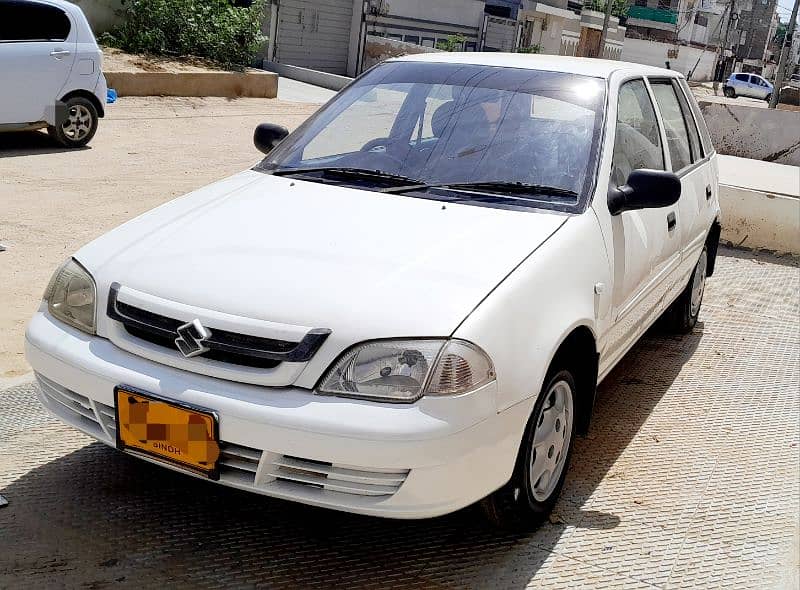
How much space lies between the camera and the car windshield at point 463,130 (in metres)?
3.82

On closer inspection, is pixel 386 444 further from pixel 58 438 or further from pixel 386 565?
pixel 58 438

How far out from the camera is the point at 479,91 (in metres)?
4.19

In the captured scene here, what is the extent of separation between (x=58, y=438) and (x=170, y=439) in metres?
1.27

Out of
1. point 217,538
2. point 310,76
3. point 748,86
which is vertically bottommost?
point 748,86

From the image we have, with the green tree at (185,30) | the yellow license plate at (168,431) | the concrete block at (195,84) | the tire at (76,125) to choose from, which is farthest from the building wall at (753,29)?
the yellow license plate at (168,431)

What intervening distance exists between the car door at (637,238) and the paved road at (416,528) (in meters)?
0.57

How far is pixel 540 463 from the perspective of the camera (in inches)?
132

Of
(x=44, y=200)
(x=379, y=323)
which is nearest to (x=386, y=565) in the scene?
(x=379, y=323)

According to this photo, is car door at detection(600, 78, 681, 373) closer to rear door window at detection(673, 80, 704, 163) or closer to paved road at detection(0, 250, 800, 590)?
paved road at detection(0, 250, 800, 590)

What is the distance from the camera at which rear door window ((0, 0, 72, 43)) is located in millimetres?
9789

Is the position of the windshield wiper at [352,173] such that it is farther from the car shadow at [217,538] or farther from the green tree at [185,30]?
the green tree at [185,30]

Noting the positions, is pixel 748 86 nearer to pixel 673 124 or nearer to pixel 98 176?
pixel 98 176

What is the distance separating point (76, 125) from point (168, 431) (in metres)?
8.68

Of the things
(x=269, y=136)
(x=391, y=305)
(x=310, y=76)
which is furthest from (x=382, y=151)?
(x=310, y=76)
